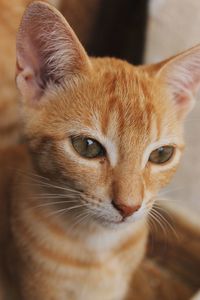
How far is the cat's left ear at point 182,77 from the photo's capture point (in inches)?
43.6

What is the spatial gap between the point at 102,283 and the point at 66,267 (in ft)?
0.39

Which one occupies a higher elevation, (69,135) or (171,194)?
(69,135)

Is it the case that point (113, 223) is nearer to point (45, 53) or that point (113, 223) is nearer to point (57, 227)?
point (57, 227)

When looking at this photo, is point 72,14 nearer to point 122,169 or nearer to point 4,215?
point 4,215

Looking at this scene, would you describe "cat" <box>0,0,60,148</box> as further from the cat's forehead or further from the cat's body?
the cat's forehead

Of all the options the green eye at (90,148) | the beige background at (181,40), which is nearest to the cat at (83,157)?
the green eye at (90,148)

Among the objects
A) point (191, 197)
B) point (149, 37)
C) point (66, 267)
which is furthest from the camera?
point (191, 197)

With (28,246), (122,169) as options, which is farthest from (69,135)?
(28,246)

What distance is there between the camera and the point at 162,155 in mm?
1098

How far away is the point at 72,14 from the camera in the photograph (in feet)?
5.85

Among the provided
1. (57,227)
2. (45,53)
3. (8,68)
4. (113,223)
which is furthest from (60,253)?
(8,68)

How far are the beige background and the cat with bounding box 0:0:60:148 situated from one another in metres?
0.38

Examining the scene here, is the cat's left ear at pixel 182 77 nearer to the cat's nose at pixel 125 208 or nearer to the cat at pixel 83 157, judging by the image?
the cat at pixel 83 157

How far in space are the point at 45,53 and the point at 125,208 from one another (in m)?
0.38
